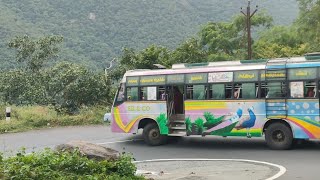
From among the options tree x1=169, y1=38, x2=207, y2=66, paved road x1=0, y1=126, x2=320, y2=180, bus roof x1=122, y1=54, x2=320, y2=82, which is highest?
tree x1=169, y1=38, x2=207, y2=66

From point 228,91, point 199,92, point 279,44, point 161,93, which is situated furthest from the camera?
point 279,44

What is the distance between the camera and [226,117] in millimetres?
14828

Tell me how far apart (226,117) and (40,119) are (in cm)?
1135

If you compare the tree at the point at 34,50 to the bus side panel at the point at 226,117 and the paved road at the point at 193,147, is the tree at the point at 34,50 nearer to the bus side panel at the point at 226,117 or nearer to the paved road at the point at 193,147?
the paved road at the point at 193,147

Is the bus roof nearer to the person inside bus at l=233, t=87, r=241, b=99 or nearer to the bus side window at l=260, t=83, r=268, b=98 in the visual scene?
the bus side window at l=260, t=83, r=268, b=98

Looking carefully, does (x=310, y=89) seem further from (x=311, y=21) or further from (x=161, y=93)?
(x=311, y=21)

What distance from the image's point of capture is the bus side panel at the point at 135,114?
52.9 ft

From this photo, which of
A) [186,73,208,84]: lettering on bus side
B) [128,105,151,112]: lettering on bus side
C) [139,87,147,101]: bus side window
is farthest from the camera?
[139,87,147,101]: bus side window

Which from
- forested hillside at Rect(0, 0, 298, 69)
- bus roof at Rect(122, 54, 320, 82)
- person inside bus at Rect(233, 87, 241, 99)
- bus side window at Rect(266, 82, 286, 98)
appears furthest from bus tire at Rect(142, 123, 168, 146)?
forested hillside at Rect(0, 0, 298, 69)

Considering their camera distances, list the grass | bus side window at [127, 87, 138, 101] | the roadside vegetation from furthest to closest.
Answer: the roadside vegetation → the grass → bus side window at [127, 87, 138, 101]

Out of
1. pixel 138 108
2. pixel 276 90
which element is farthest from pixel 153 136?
pixel 276 90

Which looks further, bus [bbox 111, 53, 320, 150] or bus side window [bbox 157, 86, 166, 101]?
bus side window [bbox 157, 86, 166, 101]

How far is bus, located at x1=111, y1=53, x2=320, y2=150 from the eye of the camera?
13727mm

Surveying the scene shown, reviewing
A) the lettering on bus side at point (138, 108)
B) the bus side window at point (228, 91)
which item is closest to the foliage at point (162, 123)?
the lettering on bus side at point (138, 108)
